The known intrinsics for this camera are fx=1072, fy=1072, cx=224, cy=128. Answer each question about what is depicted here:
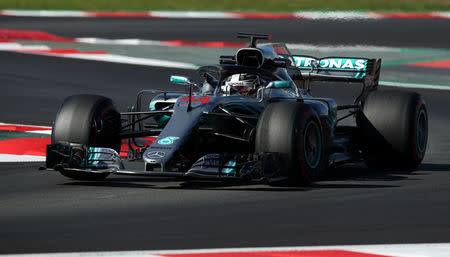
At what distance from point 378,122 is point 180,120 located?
2.53m

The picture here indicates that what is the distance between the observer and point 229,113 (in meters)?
10.7

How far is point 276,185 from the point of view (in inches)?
410

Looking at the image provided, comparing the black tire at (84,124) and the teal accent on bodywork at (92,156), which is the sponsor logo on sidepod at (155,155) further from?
the black tire at (84,124)

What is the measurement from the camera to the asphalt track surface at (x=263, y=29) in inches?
1096

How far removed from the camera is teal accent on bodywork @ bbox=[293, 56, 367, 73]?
513 inches

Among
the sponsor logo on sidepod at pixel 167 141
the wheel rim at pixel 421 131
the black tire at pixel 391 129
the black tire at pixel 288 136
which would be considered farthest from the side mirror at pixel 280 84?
the wheel rim at pixel 421 131

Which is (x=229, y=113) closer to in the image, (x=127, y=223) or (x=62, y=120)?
(x=62, y=120)

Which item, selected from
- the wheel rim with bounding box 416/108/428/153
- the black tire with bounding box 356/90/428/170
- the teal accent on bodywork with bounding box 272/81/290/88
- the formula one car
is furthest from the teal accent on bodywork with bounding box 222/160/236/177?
the wheel rim with bounding box 416/108/428/153

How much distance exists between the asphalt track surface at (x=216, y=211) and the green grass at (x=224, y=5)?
2356cm

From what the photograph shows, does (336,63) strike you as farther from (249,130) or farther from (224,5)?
(224,5)

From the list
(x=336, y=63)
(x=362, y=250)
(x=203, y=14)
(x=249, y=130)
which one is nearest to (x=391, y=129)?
(x=336, y=63)

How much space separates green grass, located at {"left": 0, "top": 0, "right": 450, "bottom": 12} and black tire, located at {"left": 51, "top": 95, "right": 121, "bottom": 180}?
79.9ft

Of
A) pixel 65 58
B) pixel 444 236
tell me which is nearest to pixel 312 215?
pixel 444 236

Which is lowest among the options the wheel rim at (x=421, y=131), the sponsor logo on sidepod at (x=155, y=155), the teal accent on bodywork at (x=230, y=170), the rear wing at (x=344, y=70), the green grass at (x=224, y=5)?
the teal accent on bodywork at (x=230, y=170)
